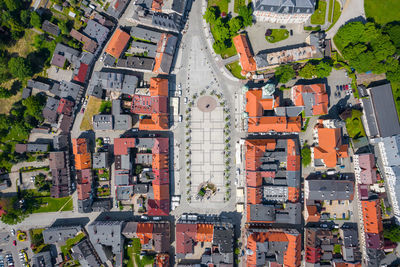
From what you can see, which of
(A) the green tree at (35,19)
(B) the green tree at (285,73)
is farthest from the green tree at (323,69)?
(A) the green tree at (35,19)

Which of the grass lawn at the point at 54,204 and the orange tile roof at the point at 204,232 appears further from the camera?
the grass lawn at the point at 54,204

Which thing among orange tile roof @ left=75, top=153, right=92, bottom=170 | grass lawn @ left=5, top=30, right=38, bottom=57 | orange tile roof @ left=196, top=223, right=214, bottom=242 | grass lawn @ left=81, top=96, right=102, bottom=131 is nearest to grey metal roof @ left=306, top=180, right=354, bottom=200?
orange tile roof @ left=196, top=223, right=214, bottom=242

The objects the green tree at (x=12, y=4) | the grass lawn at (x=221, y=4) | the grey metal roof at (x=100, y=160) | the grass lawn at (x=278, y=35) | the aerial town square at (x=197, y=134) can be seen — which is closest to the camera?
the aerial town square at (x=197, y=134)

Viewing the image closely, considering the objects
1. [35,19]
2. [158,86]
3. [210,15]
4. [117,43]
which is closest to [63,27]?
[35,19]

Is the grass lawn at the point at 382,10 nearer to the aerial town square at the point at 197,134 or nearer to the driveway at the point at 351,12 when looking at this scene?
the aerial town square at the point at 197,134

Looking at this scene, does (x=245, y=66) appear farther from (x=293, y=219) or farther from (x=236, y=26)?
(x=293, y=219)

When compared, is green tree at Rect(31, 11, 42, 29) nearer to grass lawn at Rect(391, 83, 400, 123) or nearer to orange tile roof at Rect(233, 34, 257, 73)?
orange tile roof at Rect(233, 34, 257, 73)
